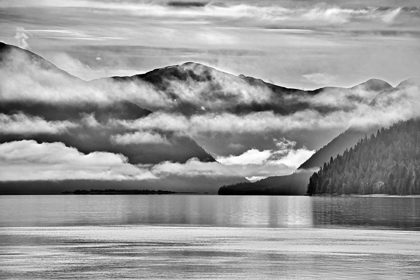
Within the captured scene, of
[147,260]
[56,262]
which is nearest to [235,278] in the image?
[147,260]

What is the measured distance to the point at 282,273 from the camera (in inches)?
2485

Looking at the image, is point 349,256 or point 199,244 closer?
point 349,256

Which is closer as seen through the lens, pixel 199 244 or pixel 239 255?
pixel 239 255

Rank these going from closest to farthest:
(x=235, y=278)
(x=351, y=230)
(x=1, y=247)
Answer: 1. (x=235, y=278)
2. (x=1, y=247)
3. (x=351, y=230)

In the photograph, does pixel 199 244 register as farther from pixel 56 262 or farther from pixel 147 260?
pixel 56 262

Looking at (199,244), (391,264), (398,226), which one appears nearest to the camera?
(391,264)

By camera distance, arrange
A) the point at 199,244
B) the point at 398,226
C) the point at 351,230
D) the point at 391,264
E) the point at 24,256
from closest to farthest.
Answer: the point at 391,264 < the point at 24,256 < the point at 199,244 < the point at 351,230 < the point at 398,226

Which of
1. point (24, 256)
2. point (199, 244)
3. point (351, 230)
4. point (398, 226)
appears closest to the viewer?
point (24, 256)

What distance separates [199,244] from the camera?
9069 cm

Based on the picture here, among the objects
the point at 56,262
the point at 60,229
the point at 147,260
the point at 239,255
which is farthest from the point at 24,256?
the point at 60,229

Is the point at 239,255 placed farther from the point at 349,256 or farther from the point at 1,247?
the point at 1,247

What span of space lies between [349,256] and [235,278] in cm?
1950

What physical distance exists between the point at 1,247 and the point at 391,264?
42014 millimetres

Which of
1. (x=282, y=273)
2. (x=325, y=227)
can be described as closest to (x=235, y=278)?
(x=282, y=273)
